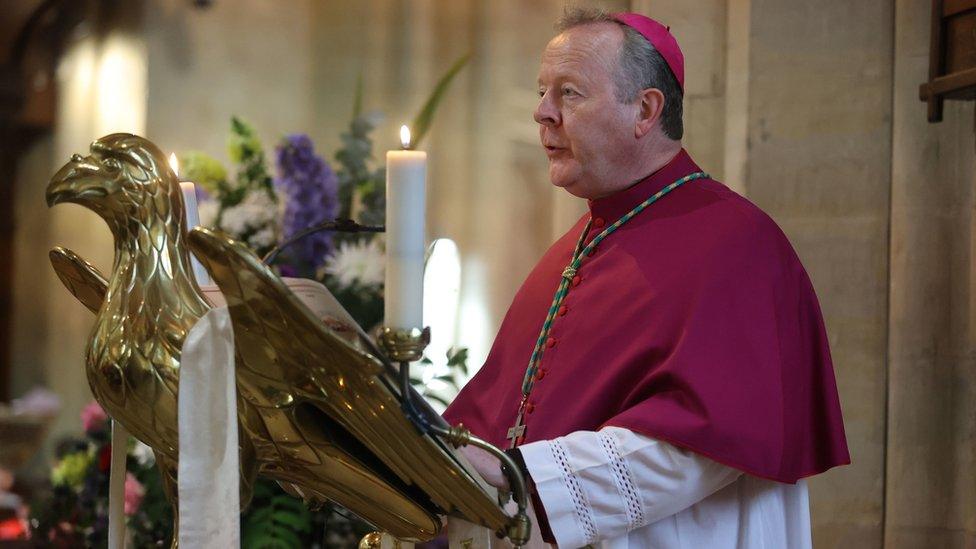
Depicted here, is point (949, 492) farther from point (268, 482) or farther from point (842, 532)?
point (268, 482)

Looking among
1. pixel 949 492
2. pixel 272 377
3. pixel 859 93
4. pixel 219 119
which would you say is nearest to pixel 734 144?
pixel 859 93

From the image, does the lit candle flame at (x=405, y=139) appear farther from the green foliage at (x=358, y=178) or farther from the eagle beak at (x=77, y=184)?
the green foliage at (x=358, y=178)

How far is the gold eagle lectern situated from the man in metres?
0.18

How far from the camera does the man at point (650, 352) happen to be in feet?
6.57

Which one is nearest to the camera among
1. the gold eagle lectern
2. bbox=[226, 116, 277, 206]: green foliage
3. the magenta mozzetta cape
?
the gold eagle lectern

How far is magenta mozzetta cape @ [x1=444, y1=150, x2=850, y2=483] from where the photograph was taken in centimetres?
206

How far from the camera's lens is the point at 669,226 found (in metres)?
2.39

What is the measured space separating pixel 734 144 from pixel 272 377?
2128 millimetres

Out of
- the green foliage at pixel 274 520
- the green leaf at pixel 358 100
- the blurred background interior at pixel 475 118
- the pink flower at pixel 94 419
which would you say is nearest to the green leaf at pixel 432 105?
the blurred background interior at pixel 475 118

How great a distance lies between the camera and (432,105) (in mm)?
4598

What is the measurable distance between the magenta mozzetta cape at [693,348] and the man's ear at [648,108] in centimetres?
13

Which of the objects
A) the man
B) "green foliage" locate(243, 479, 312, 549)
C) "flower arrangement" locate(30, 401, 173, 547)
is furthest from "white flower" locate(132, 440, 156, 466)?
the man

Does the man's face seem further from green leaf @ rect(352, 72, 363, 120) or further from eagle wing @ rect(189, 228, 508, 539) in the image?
green leaf @ rect(352, 72, 363, 120)

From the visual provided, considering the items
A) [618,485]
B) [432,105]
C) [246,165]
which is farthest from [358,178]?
[618,485]
